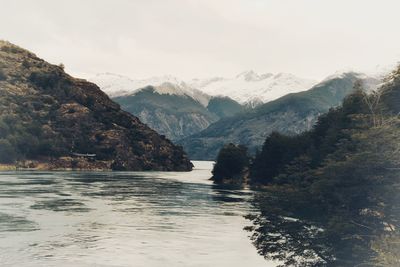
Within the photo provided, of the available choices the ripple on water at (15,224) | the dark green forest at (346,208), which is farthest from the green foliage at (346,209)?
the ripple on water at (15,224)

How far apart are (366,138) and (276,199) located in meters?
12.1

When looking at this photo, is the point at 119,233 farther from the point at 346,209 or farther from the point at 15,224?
the point at 346,209

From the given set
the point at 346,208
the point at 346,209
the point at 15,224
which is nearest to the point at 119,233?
the point at 15,224

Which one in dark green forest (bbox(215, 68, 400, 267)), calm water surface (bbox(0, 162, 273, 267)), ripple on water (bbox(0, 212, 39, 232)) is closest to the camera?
dark green forest (bbox(215, 68, 400, 267))

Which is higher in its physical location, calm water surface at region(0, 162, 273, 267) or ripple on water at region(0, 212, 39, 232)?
ripple on water at region(0, 212, 39, 232)

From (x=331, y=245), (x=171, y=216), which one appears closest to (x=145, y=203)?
(x=171, y=216)

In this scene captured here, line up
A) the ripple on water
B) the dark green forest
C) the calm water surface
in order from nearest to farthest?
the dark green forest < the calm water surface < the ripple on water

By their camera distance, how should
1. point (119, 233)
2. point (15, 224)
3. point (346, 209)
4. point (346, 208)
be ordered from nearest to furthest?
1. point (346, 209)
2. point (346, 208)
3. point (119, 233)
4. point (15, 224)

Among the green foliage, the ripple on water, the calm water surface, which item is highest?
the green foliage

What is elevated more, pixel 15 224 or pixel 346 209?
pixel 346 209

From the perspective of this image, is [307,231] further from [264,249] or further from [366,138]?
[366,138]

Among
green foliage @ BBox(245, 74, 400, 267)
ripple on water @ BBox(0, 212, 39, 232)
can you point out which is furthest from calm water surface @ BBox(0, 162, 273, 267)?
green foliage @ BBox(245, 74, 400, 267)

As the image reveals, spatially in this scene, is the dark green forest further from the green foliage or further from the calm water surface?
the calm water surface

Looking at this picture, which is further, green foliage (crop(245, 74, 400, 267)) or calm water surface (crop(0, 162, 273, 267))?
calm water surface (crop(0, 162, 273, 267))
